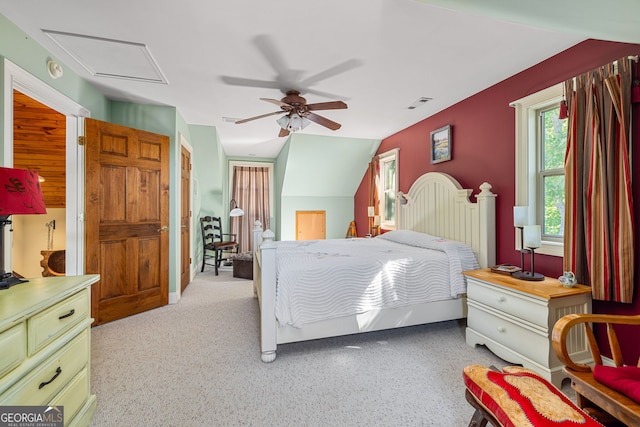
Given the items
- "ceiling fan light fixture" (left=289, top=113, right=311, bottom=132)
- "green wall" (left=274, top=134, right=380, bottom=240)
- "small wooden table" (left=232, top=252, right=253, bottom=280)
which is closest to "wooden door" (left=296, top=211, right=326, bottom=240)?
"green wall" (left=274, top=134, right=380, bottom=240)

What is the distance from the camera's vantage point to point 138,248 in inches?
123

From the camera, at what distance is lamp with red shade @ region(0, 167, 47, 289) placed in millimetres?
1237

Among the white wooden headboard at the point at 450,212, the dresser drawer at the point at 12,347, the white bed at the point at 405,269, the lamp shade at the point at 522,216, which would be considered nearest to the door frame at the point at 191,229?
the white bed at the point at 405,269

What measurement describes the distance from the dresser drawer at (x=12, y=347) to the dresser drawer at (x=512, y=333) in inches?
107

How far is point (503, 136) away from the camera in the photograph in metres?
2.78

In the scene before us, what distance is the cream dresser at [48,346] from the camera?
3.39 ft

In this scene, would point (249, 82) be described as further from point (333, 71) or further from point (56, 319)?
point (56, 319)

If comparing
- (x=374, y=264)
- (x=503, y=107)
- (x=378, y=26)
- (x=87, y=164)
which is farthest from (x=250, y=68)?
(x=503, y=107)

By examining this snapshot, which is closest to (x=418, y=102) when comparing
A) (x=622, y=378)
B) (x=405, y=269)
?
(x=405, y=269)

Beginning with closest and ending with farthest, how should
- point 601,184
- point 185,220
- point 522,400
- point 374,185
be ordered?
point 522,400
point 601,184
point 185,220
point 374,185

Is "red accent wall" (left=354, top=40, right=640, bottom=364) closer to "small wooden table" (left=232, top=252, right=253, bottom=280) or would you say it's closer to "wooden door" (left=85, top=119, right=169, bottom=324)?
"small wooden table" (left=232, top=252, right=253, bottom=280)

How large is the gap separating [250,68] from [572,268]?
3057 mm

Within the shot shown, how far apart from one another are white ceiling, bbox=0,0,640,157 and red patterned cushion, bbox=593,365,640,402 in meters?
1.43

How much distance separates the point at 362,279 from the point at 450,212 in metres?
1.57
